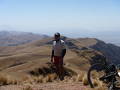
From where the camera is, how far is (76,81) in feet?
38.5

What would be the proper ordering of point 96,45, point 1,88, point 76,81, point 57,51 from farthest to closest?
point 96,45 < point 57,51 < point 76,81 < point 1,88

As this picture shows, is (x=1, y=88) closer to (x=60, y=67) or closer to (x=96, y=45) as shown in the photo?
(x=60, y=67)

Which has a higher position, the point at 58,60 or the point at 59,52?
the point at 59,52

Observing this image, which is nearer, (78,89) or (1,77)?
(78,89)

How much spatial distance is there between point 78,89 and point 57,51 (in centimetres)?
319

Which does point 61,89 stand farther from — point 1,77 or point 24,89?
point 1,77

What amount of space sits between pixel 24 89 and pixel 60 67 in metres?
3.50

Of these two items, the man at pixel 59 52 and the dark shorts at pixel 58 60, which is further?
the dark shorts at pixel 58 60

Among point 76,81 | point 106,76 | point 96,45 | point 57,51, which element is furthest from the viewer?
point 96,45

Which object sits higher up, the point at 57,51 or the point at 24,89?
the point at 57,51

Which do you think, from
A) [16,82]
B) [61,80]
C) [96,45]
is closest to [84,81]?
[61,80]

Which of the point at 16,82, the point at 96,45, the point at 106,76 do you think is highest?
the point at 106,76

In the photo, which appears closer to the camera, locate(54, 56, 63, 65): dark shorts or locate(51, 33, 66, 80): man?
locate(51, 33, 66, 80): man

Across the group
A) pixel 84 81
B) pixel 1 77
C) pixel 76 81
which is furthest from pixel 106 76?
pixel 1 77
